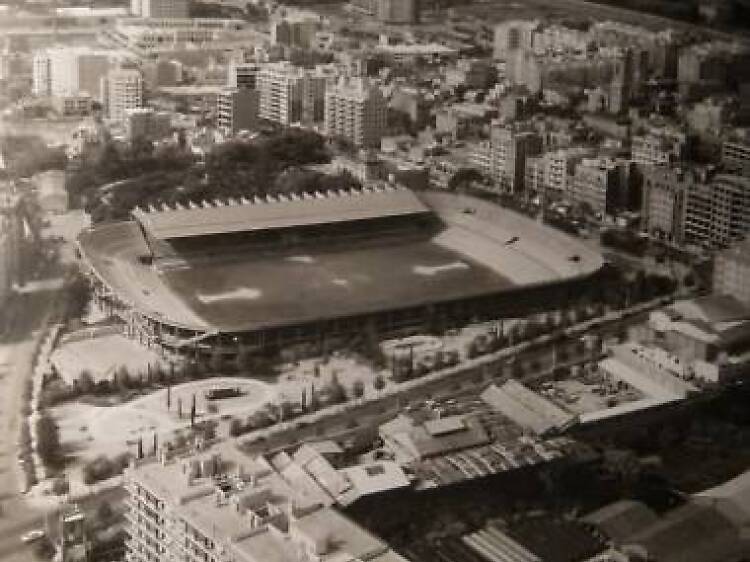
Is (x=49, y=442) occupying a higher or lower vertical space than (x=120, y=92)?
lower

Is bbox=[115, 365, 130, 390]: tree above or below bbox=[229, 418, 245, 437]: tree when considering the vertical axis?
Answer: above

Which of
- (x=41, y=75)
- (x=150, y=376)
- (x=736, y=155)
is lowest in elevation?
(x=150, y=376)

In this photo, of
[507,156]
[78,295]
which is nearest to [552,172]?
[507,156]

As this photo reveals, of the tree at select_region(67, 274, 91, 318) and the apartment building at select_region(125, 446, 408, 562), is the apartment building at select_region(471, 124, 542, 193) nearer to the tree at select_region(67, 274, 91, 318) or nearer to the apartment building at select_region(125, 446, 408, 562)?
the tree at select_region(67, 274, 91, 318)

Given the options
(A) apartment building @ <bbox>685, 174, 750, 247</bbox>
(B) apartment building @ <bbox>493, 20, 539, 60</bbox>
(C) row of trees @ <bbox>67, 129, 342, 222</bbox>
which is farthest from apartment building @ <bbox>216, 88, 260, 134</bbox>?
(A) apartment building @ <bbox>685, 174, 750, 247</bbox>

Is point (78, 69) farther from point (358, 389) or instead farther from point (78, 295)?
point (358, 389)

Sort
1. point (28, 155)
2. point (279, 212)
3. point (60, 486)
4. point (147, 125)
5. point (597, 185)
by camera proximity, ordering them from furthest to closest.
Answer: point (147, 125) → point (597, 185) → point (28, 155) → point (279, 212) → point (60, 486)

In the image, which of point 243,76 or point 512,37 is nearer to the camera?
point 243,76
